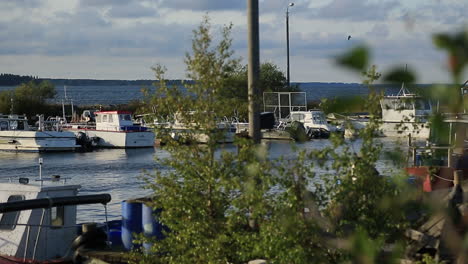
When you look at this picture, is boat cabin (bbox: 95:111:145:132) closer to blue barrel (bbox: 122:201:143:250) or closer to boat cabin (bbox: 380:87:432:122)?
blue barrel (bbox: 122:201:143:250)

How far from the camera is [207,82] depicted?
400 inches

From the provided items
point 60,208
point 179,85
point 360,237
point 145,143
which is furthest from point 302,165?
point 145,143

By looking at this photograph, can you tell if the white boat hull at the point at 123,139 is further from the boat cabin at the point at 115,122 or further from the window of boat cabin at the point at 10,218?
the window of boat cabin at the point at 10,218

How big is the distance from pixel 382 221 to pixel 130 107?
98.7 m

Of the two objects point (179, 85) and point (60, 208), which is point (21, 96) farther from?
point (179, 85)

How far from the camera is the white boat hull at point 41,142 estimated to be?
61.4 m

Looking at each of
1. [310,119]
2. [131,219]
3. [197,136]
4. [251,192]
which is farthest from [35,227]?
[310,119]

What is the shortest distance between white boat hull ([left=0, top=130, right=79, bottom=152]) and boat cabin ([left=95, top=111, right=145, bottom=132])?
4131 millimetres

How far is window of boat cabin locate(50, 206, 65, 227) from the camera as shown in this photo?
56.0 ft

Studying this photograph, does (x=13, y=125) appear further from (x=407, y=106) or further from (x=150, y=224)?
(x=407, y=106)

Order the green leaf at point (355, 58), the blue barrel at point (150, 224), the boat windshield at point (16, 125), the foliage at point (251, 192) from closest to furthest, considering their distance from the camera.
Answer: the green leaf at point (355, 58)
the foliage at point (251, 192)
the blue barrel at point (150, 224)
the boat windshield at point (16, 125)

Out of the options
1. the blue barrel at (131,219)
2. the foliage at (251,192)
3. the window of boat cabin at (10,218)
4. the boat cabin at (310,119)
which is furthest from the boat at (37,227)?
the boat cabin at (310,119)

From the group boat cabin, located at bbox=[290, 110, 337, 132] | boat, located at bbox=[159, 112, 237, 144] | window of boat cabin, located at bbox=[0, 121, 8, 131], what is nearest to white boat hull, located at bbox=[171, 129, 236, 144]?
boat, located at bbox=[159, 112, 237, 144]

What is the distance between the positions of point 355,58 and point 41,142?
61.4m
